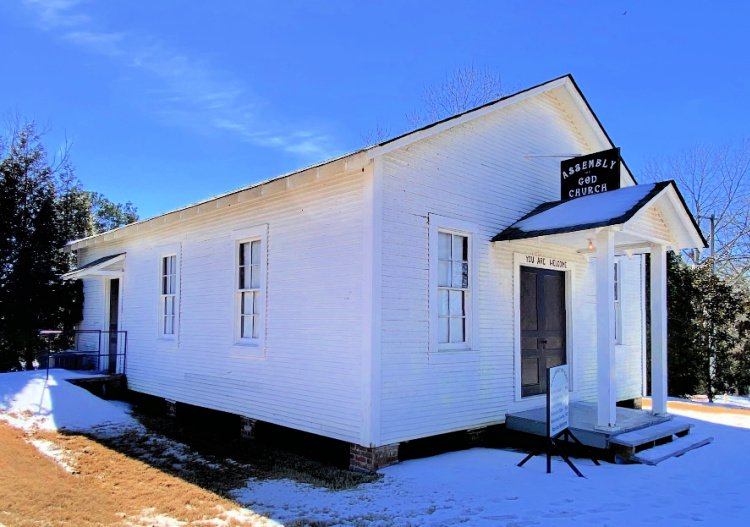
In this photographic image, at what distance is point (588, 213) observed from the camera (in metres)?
8.04

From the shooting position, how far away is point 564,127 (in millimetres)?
10836

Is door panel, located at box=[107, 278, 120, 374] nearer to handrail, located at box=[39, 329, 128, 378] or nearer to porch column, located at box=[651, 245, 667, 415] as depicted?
handrail, located at box=[39, 329, 128, 378]

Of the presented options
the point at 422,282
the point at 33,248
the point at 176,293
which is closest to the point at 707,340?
the point at 422,282

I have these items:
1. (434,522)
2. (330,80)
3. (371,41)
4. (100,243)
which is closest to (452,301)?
(434,522)

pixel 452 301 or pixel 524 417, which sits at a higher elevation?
pixel 452 301

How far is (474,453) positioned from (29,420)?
24.1 feet

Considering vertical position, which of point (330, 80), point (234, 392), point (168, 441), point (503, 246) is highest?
point (330, 80)

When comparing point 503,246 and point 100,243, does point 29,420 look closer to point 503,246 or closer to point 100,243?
point 100,243

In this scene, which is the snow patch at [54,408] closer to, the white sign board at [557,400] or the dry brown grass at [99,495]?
the dry brown grass at [99,495]

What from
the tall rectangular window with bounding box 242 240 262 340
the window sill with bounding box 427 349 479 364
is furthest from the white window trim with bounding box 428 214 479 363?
the tall rectangular window with bounding box 242 240 262 340

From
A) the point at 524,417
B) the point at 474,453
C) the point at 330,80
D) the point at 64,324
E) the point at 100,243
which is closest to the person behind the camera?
the point at 474,453

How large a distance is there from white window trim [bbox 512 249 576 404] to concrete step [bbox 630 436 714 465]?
1935mm

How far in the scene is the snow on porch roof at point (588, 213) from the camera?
7555 mm

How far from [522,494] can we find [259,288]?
16.8ft
